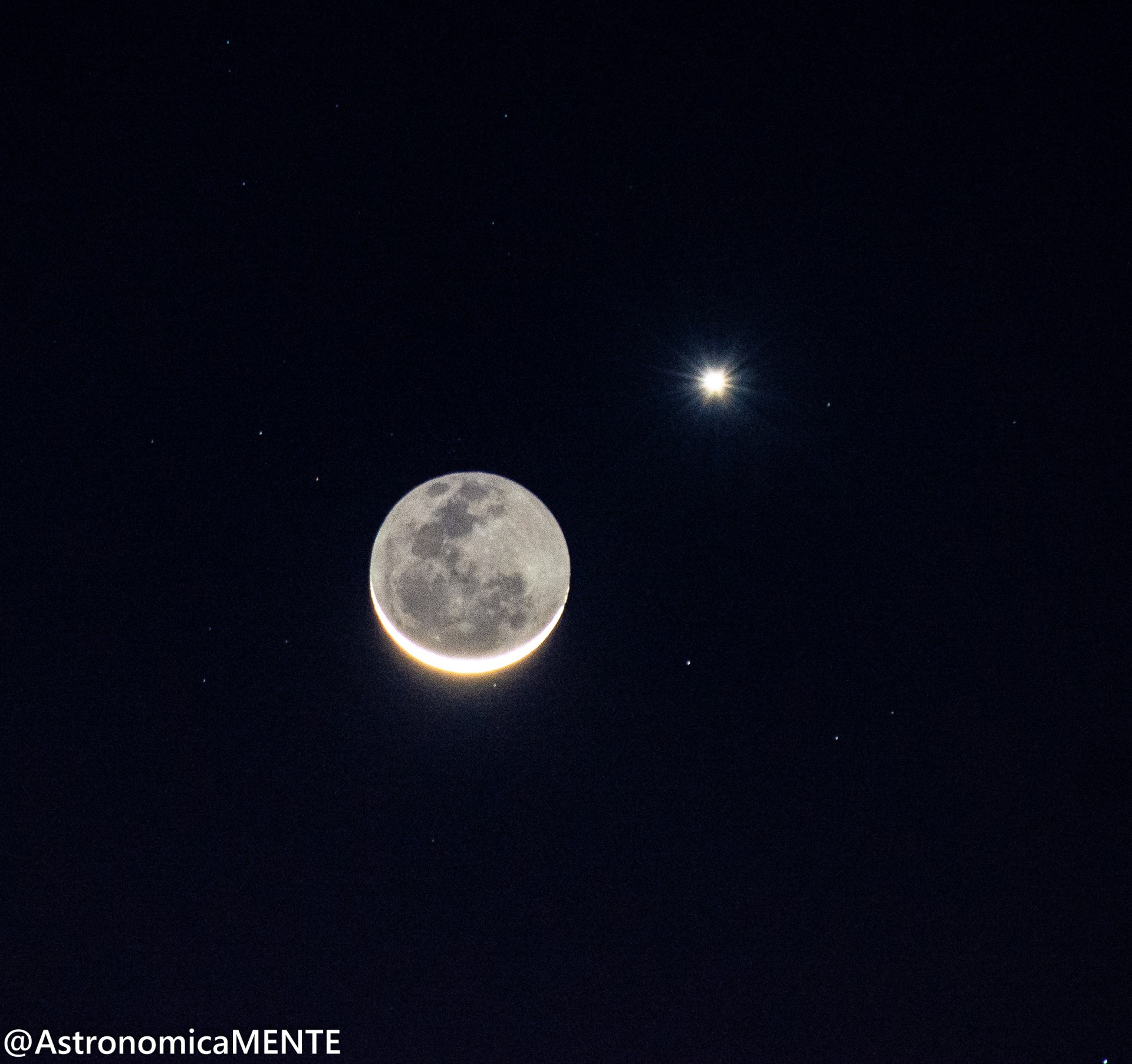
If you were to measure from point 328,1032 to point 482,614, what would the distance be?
8.04 metres

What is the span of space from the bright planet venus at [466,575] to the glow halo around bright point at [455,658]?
0.02 m

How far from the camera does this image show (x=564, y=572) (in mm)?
9359

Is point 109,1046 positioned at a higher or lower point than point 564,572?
lower

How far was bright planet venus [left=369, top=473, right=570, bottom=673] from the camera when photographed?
8.41m

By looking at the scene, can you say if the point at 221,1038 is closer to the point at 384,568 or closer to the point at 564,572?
the point at 384,568

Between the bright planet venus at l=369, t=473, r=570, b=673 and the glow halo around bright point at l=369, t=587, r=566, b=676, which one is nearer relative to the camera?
the bright planet venus at l=369, t=473, r=570, b=673

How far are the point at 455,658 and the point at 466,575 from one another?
1154mm

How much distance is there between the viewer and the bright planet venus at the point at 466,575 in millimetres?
8406

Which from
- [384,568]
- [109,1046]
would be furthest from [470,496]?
[109,1046]

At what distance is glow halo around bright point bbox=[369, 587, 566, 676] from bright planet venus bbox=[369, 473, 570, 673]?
17 mm

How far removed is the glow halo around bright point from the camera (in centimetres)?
865

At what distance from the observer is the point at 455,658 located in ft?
28.2

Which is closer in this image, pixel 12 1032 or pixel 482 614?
pixel 482 614

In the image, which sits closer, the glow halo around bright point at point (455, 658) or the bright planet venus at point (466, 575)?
the bright planet venus at point (466, 575)
